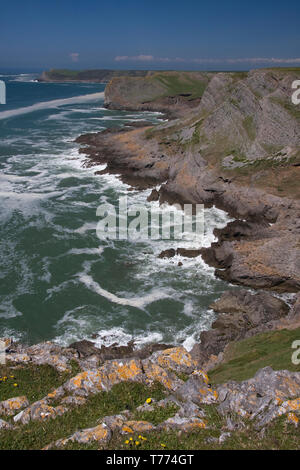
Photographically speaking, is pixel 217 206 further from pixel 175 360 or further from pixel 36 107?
pixel 36 107

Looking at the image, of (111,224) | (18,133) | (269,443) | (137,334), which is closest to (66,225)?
(111,224)

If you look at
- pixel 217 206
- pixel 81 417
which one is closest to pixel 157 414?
pixel 81 417

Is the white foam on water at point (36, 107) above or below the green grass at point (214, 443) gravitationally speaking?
above

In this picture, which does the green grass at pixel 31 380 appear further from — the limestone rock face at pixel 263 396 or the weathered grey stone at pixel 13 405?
the limestone rock face at pixel 263 396

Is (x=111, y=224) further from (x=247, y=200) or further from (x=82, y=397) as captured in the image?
(x=82, y=397)

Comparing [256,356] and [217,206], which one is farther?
[217,206]

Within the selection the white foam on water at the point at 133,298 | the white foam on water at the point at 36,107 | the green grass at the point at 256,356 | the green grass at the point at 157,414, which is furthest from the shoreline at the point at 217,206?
the white foam on water at the point at 36,107

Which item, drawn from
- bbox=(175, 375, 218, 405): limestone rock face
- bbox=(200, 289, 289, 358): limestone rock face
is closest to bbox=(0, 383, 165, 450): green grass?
bbox=(175, 375, 218, 405): limestone rock face
